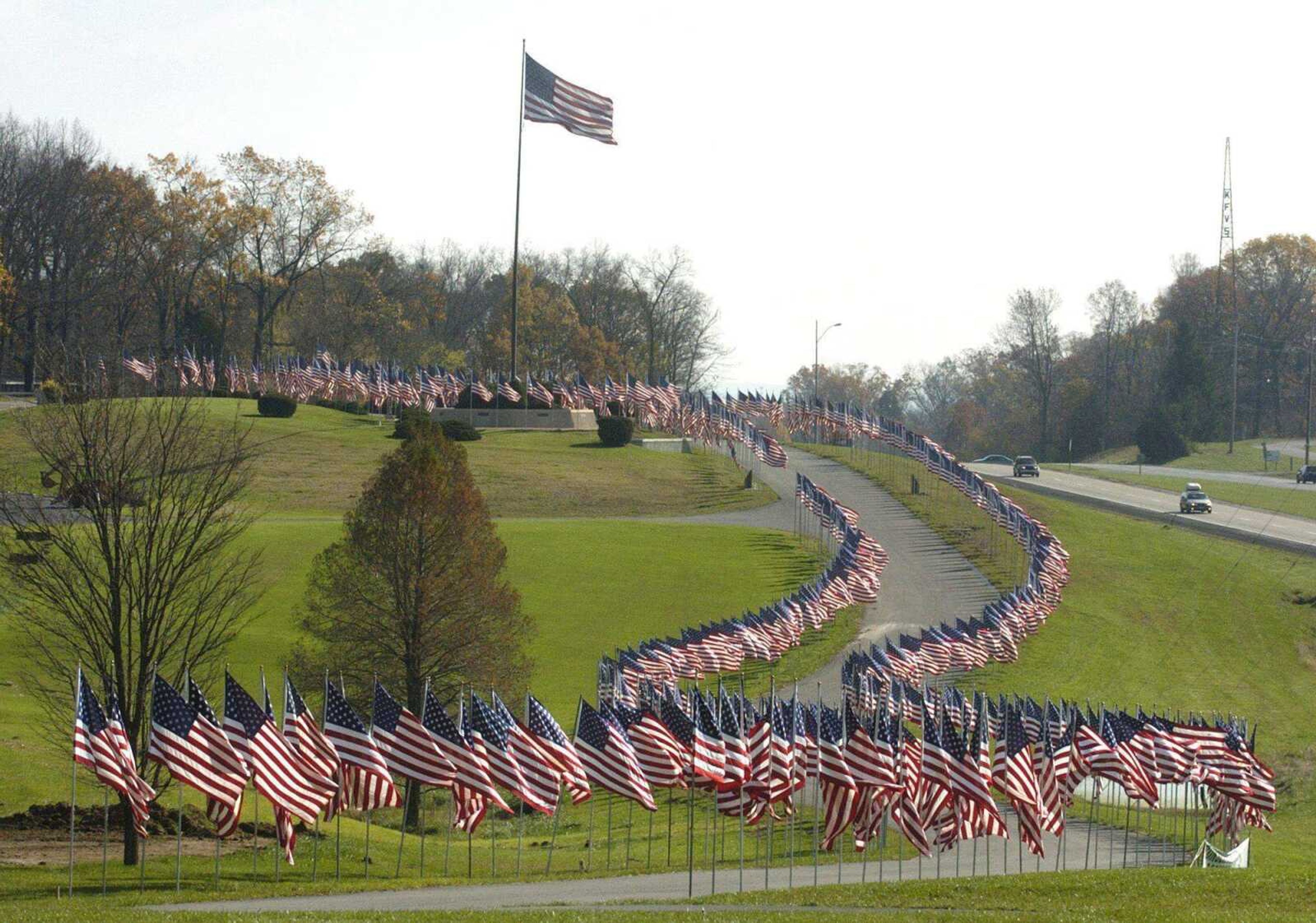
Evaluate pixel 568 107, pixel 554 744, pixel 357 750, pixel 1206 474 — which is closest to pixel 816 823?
pixel 554 744

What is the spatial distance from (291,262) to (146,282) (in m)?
9.58

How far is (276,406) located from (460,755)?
211 ft

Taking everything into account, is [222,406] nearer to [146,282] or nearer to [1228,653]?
[146,282]

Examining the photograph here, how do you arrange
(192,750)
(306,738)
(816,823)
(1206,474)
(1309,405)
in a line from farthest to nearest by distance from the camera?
(1309,405) → (1206,474) → (816,823) → (306,738) → (192,750)

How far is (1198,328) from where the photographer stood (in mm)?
135375

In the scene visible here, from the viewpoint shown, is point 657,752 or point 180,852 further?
point 657,752

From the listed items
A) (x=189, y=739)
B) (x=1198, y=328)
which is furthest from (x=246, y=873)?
(x=1198, y=328)

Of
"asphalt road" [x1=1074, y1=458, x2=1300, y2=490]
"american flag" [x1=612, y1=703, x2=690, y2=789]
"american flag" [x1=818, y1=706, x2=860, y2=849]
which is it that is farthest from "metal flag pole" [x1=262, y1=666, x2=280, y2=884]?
"asphalt road" [x1=1074, y1=458, x2=1300, y2=490]

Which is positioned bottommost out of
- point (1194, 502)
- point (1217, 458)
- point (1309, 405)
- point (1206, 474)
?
point (1194, 502)

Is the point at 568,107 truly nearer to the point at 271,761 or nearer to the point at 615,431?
the point at 615,431

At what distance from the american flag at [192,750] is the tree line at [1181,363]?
10541cm

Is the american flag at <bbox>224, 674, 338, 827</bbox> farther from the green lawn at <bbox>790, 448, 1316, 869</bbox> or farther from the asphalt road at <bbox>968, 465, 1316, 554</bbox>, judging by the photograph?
the asphalt road at <bbox>968, 465, 1316, 554</bbox>

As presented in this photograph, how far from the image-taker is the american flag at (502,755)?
71.1 feet

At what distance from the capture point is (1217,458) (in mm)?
110750
